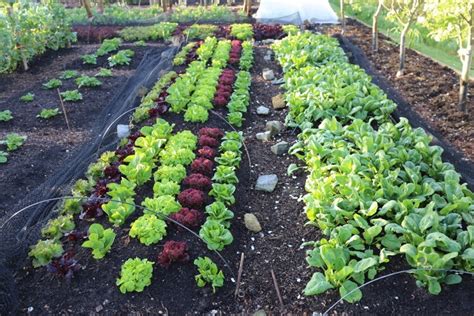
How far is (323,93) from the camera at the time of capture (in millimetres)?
6547

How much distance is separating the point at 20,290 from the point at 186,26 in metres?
11.6

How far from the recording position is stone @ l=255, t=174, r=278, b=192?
5.16 meters

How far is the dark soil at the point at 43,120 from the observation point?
19.0 feet

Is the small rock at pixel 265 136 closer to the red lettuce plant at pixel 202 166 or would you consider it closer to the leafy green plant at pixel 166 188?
the red lettuce plant at pixel 202 166

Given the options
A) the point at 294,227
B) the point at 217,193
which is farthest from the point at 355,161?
the point at 217,193

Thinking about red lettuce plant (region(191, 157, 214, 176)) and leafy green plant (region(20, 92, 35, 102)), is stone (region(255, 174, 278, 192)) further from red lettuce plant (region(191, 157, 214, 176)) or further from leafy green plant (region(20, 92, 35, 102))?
leafy green plant (region(20, 92, 35, 102))

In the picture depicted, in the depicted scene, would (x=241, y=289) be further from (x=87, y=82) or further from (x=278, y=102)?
(x=87, y=82)

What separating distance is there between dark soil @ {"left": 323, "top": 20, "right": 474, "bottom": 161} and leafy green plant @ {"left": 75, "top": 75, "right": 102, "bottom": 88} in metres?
6.07

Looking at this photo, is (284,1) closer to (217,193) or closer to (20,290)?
(217,193)

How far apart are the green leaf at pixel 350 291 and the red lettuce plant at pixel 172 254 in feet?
4.44

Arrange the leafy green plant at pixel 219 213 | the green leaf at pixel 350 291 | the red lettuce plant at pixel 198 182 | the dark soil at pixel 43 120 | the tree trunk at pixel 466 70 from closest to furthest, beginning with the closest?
the green leaf at pixel 350 291 < the leafy green plant at pixel 219 213 < the red lettuce plant at pixel 198 182 < the dark soil at pixel 43 120 < the tree trunk at pixel 466 70

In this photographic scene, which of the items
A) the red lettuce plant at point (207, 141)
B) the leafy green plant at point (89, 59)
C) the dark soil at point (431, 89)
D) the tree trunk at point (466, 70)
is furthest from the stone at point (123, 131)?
the tree trunk at point (466, 70)

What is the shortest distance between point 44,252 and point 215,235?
1536mm

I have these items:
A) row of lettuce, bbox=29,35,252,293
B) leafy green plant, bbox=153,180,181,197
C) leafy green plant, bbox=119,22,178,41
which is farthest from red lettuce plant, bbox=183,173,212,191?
leafy green plant, bbox=119,22,178,41
